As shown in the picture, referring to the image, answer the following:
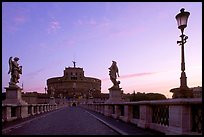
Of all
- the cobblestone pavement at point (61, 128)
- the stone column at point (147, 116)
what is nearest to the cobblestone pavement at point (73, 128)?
the cobblestone pavement at point (61, 128)

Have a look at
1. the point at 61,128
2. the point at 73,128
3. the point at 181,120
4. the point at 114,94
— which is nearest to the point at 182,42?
the point at 181,120

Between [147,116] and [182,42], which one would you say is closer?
[182,42]

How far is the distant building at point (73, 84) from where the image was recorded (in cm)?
17461

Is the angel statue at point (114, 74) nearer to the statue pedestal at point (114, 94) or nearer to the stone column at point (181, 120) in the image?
the statue pedestal at point (114, 94)

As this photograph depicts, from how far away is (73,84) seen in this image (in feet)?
576

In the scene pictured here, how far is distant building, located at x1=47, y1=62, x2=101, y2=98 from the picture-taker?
174613 mm

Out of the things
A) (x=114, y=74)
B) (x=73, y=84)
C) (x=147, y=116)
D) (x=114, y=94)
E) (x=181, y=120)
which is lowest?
(x=147, y=116)

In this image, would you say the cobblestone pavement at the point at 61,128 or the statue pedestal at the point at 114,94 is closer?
the cobblestone pavement at the point at 61,128

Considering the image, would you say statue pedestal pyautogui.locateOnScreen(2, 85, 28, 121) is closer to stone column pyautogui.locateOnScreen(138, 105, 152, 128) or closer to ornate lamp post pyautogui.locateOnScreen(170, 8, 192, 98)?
stone column pyautogui.locateOnScreen(138, 105, 152, 128)

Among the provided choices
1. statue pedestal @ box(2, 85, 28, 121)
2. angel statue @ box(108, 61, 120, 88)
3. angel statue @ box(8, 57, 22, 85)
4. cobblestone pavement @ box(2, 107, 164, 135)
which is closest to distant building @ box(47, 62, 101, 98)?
angel statue @ box(108, 61, 120, 88)

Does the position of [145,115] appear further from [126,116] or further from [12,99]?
[12,99]

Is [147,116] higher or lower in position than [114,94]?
lower

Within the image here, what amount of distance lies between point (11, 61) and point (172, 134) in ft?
64.0

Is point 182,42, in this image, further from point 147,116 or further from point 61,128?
point 61,128
